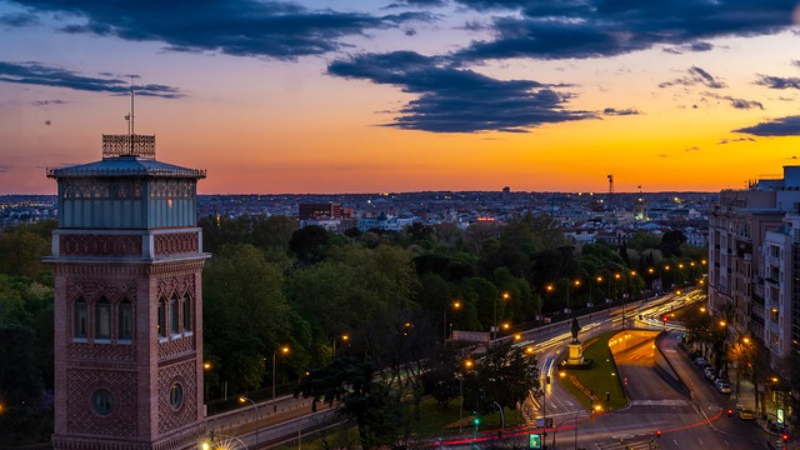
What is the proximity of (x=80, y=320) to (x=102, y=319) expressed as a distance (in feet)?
2.26

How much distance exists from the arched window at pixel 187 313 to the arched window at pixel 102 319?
238 cm

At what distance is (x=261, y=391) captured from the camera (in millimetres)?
66125

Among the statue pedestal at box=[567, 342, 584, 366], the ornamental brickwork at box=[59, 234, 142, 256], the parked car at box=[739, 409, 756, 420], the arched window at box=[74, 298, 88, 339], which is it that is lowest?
the parked car at box=[739, 409, 756, 420]

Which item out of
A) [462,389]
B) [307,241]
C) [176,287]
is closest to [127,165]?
[176,287]

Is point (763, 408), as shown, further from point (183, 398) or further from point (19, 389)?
point (183, 398)

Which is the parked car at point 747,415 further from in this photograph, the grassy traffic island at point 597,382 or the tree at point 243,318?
the tree at point 243,318

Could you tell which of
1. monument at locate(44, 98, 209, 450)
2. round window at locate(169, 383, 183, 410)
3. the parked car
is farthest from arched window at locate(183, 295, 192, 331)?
the parked car

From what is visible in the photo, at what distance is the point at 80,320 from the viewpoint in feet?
98.5

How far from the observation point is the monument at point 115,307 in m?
29.3

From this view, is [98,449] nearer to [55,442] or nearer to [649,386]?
[55,442]

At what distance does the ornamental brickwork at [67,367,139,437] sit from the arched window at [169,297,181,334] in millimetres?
1936

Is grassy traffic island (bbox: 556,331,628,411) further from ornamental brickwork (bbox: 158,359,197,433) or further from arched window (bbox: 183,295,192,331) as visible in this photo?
arched window (bbox: 183,295,192,331)

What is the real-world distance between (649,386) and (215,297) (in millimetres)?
33293

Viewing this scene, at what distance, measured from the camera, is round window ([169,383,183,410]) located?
99.0 feet
